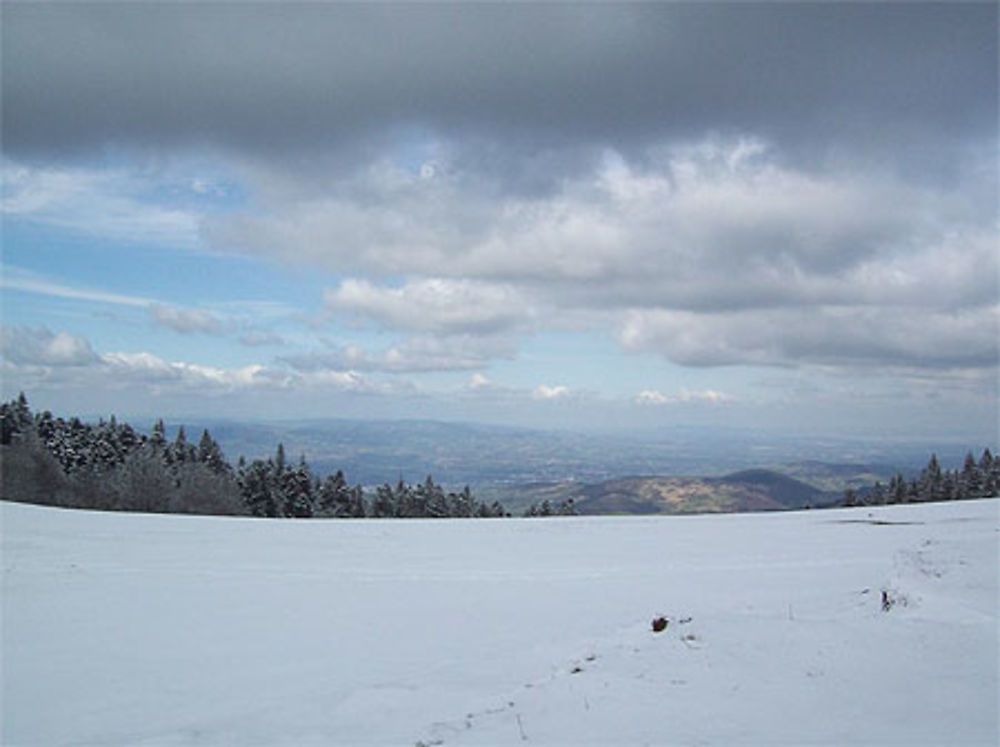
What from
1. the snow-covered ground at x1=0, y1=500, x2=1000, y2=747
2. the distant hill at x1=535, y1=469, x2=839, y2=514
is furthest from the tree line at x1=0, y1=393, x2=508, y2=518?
the distant hill at x1=535, y1=469, x2=839, y2=514

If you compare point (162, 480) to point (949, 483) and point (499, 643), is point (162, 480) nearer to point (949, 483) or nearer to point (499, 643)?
point (499, 643)

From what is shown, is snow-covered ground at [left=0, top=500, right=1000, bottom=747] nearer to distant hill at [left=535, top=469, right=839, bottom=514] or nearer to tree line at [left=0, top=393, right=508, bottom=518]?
tree line at [left=0, top=393, right=508, bottom=518]

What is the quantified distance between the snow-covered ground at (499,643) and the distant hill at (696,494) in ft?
389

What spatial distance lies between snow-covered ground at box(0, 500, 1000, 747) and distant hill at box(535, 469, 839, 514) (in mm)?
118527

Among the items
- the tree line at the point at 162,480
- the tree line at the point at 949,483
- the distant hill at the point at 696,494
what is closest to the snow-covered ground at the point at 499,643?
the tree line at the point at 162,480

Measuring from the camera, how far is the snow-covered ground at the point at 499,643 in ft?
20.3

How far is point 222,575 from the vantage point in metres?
13.0

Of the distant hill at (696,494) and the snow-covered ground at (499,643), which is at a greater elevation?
the snow-covered ground at (499,643)

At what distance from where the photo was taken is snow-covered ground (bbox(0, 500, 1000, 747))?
6.18 metres

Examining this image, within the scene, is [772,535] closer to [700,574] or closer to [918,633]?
[700,574]

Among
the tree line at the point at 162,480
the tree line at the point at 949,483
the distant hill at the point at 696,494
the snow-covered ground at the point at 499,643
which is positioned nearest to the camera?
the snow-covered ground at the point at 499,643

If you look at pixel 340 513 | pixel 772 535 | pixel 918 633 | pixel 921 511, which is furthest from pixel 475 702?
pixel 340 513

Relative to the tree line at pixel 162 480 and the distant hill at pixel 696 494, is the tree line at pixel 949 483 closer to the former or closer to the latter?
the tree line at pixel 162 480

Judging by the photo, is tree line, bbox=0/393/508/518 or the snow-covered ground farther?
tree line, bbox=0/393/508/518
